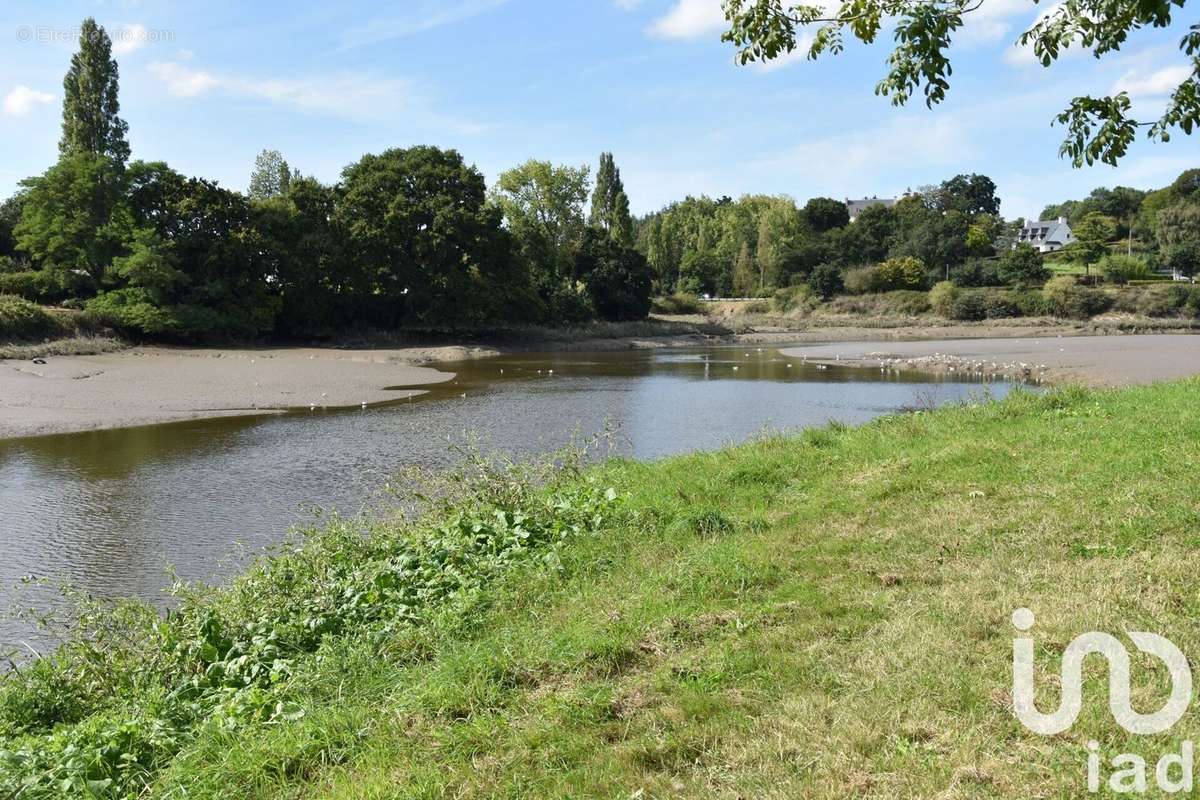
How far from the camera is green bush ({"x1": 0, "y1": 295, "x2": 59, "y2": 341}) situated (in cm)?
3750

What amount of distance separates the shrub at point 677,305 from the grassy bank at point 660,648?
71.0m

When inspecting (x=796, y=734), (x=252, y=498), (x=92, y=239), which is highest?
(x=92, y=239)

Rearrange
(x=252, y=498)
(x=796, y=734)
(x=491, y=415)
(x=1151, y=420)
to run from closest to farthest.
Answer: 1. (x=796, y=734)
2. (x=1151, y=420)
3. (x=252, y=498)
4. (x=491, y=415)

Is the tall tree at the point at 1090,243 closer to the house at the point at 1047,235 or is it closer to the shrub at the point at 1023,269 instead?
the shrub at the point at 1023,269

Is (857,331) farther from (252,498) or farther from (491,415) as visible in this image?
(252,498)

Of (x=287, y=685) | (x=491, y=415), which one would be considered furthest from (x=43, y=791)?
(x=491, y=415)

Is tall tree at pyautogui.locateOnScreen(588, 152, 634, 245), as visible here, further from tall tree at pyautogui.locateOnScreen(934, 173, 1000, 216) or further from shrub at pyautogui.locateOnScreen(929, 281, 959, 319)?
tall tree at pyautogui.locateOnScreen(934, 173, 1000, 216)

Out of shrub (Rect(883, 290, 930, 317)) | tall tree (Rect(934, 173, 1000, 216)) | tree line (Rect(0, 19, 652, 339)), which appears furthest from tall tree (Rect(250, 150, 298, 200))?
tall tree (Rect(934, 173, 1000, 216))

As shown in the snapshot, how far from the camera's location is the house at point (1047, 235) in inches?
4537

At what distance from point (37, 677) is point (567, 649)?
4327mm

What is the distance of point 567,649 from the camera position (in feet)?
17.9

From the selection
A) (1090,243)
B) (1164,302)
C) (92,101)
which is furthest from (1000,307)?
(92,101)

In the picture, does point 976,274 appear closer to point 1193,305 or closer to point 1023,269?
point 1023,269

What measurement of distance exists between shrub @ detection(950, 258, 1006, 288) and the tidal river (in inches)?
2114
